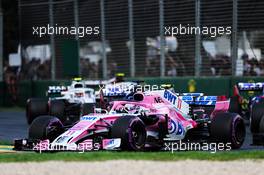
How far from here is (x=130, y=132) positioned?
42.1ft

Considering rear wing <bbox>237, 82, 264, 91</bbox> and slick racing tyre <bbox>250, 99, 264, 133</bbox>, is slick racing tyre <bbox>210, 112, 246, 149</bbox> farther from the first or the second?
rear wing <bbox>237, 82, 264, 91</bbox>

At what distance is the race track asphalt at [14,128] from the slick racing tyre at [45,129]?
11.5ft

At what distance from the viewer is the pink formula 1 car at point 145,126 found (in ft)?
42.7

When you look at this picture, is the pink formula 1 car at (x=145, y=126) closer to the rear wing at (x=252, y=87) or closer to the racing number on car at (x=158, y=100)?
the racing number on car at (x=158, y=100)

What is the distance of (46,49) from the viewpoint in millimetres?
32312

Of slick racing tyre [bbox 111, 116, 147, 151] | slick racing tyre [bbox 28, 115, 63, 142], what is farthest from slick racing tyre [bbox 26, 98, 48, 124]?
slick racing tyre [bbox 111, 116, 147, 151]

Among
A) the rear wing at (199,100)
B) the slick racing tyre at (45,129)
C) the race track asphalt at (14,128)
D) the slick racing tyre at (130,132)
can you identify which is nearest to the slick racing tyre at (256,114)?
the race track asphalt at (14,128)

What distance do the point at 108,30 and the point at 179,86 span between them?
15.6ft

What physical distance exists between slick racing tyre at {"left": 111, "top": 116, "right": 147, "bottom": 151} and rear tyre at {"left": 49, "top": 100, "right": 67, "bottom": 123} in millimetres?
8047

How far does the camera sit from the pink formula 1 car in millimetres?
13008

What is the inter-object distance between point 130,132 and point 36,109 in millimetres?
9720

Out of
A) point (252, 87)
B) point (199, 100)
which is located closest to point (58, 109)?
point (252, 87)

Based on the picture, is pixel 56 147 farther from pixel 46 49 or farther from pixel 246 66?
pixel 46 49

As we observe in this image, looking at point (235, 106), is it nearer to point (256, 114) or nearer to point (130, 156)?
point (256, 114)
